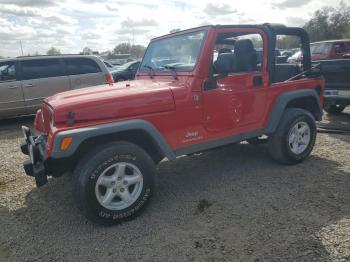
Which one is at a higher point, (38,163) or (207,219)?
(38,163)

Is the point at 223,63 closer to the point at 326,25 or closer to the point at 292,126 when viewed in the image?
the point at 292,126

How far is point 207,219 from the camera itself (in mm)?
3533

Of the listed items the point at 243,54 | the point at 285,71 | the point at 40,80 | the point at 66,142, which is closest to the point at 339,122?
the point at 285,71

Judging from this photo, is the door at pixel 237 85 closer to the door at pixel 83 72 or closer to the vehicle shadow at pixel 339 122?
the vehicle shadow at pixel 339 122

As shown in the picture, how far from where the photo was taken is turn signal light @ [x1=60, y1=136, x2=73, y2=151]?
10.2 feet

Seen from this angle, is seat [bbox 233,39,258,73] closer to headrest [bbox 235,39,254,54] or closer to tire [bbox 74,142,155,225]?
headrest [bbox 235,39,254,54]

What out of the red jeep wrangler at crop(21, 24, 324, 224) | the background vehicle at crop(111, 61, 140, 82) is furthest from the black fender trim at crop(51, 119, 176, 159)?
the background vehicle at crop(111, 61, 140, 82)

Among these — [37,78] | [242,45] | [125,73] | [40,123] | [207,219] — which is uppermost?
[242,45]

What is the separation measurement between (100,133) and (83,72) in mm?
6475

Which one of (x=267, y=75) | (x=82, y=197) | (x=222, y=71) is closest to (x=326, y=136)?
(x=267, y=75)

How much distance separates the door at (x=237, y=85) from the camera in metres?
3.95

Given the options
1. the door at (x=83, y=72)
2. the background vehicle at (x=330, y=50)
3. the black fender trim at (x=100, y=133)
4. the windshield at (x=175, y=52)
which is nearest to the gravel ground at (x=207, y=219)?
the black fender trim at (x=100, y=133)

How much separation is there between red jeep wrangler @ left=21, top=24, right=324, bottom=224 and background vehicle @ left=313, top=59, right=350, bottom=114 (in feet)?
7.98

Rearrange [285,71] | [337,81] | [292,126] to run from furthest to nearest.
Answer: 1. [337,81]
2. [285,71]
3. [292,126]
